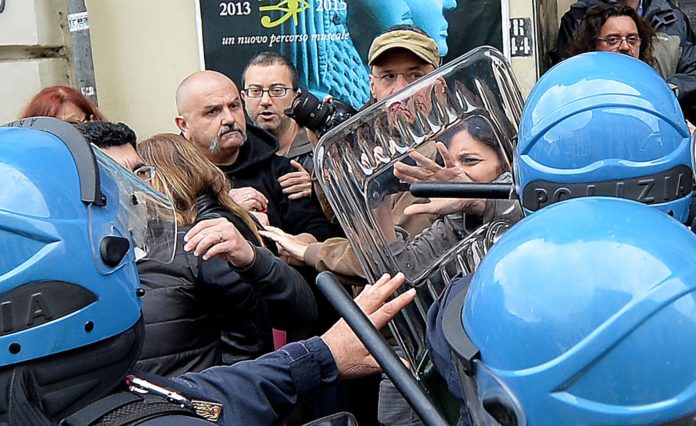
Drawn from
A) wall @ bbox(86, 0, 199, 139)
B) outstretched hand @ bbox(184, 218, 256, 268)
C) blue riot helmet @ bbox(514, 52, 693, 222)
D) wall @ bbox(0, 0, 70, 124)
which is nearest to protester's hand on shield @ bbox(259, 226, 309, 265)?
outstretched hand @ bbox(184, 218, 256, 268)

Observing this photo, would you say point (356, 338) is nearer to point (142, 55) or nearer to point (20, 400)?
point (20, 400)

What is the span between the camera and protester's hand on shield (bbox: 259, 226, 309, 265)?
2.86m

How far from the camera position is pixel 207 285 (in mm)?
2176

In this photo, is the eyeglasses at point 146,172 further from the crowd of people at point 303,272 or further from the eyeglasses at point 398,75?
the eyeglasses at point 398,75

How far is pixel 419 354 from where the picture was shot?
2031mm

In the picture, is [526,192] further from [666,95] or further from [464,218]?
[464,218]

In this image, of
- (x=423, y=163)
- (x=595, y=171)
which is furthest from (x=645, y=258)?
(x=423, y=163)

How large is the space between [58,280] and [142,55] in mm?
4008

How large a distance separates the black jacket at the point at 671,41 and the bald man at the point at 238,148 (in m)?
1.73

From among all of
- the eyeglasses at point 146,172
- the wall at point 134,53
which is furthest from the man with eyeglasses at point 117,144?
the wall at point 134,53

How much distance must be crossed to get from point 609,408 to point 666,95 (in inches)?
35.3

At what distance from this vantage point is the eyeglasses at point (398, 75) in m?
3.33

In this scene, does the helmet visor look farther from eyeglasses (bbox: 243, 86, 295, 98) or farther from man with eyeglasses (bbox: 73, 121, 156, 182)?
eyeglasses (bbox: 243, 86, 295, 98)

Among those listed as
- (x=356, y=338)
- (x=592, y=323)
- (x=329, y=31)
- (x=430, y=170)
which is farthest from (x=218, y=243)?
(x=329, y=31)
